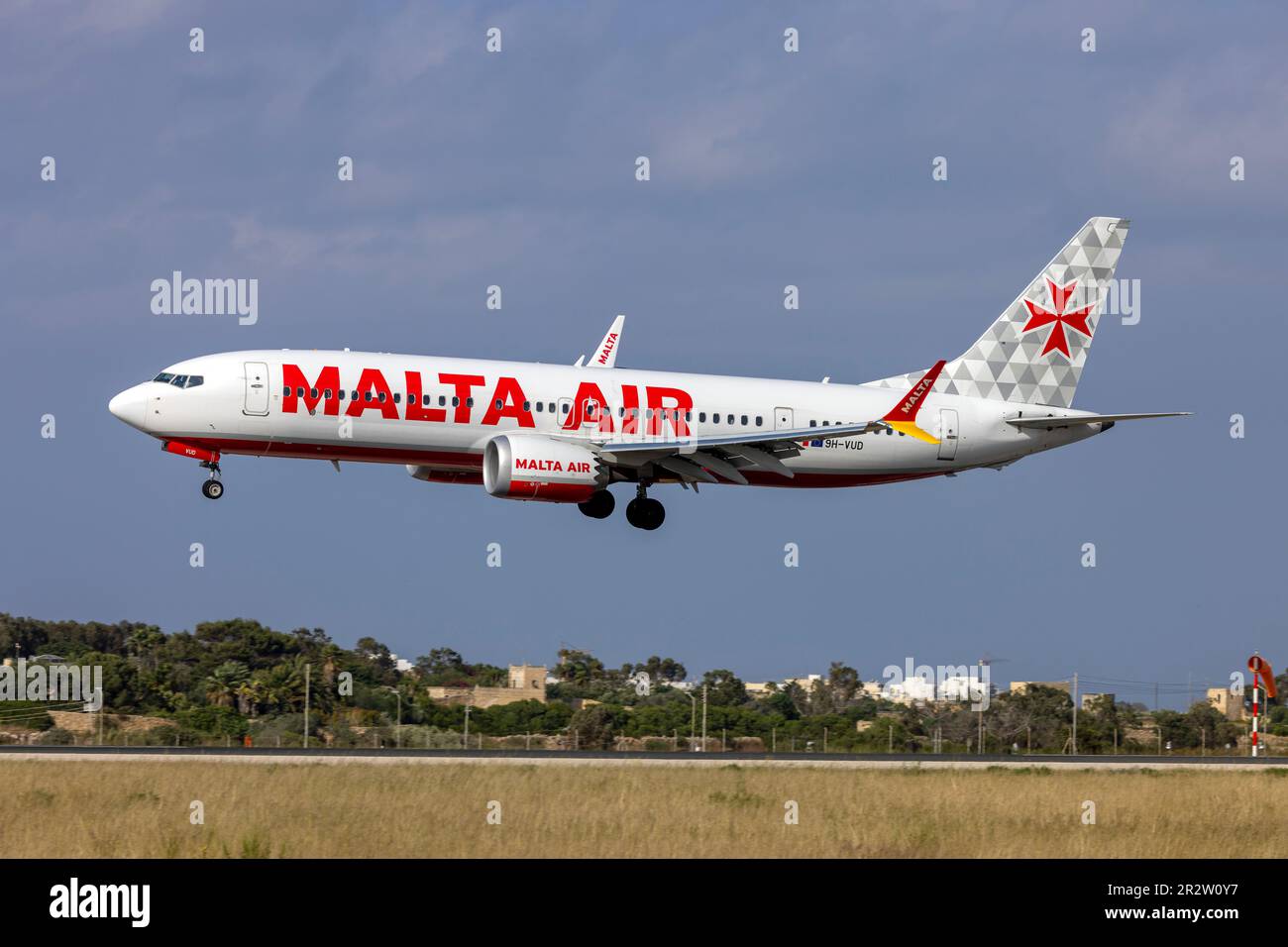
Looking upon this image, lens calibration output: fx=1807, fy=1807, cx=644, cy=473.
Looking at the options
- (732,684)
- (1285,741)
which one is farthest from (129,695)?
(1285,741)

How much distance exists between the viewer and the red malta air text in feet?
156

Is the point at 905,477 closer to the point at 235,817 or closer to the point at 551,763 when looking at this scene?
the point at 551,763

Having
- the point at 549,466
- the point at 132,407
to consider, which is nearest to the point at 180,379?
the point at 132,407

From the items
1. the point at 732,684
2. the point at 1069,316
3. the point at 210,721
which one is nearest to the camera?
the point at 1069,316

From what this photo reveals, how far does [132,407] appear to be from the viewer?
157 feet

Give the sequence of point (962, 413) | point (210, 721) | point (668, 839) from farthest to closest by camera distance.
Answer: point (210, 721) → point (962, 413) → point (668, 839)

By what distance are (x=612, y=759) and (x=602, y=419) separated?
10.0m

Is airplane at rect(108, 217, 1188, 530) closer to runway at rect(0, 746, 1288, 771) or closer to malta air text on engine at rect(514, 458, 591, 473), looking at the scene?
malta air text on engine at rect(514, 458, 591, 473)

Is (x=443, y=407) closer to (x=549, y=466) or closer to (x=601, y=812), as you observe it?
(x=549, y=466)

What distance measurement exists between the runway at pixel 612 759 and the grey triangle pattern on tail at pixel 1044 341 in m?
12.6

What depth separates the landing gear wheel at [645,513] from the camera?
54219mm

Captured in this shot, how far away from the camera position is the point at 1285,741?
72688 mm

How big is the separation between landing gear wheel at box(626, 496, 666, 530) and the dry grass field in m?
12.9

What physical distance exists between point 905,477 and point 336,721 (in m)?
28.1
